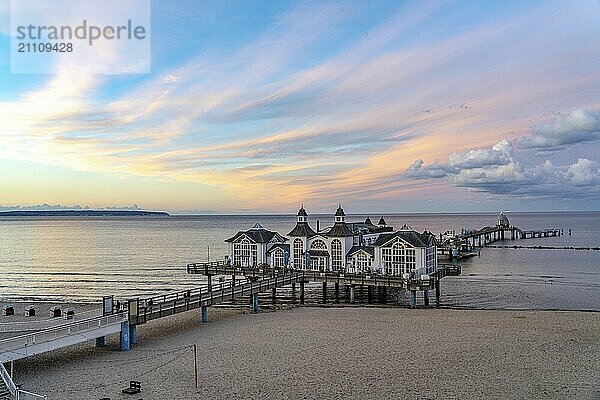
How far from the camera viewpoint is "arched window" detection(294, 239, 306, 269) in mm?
42438

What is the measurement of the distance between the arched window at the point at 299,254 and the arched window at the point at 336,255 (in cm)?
227

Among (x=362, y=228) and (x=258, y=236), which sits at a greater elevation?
(x=362, y=228)

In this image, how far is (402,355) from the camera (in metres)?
22.8

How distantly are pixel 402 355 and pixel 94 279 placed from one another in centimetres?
3977

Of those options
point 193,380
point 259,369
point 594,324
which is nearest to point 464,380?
point 259,369

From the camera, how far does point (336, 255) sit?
41500 mm

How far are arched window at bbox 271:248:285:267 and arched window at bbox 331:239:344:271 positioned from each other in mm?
4009

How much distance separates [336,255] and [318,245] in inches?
63.1

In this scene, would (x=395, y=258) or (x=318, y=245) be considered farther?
(x=318, y=245)

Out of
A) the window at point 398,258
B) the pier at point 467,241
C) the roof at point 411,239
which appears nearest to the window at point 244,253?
the roof at point 411,239

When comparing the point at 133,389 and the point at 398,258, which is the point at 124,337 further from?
the point at 398,258

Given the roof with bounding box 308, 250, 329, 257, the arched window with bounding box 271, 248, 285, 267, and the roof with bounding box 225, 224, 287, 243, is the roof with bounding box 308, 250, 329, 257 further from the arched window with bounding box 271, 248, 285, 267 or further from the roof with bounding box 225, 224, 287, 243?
the roof with bounding box 225, 224, 287, 243

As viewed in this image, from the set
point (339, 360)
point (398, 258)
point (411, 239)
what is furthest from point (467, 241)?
point (339, 360)

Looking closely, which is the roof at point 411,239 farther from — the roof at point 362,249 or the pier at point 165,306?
the pier at point 165,306
